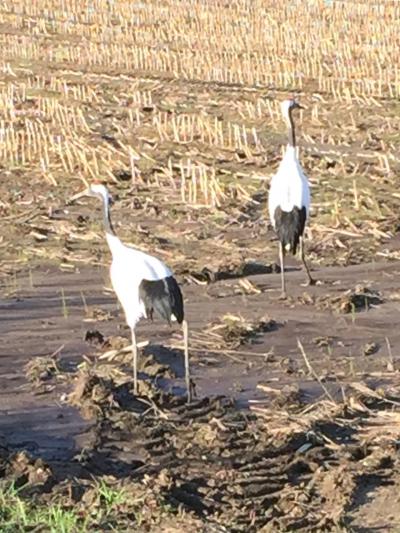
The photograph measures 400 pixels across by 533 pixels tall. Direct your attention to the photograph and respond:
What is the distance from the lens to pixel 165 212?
14.4 m

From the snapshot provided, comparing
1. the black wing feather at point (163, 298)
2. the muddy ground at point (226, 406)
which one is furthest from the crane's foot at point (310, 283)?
the black wing feather at point (163, 298)

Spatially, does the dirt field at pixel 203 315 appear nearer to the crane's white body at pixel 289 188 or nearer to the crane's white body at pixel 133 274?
the crane's white body at pixel 133 274

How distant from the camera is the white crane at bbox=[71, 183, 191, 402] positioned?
324 inches

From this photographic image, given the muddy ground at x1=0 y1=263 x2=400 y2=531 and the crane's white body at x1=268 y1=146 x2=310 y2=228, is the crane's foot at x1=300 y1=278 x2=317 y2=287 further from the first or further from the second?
the crane's white body at x1=268 y1=146 x2=310 y2=228

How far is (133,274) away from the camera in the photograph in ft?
27.8

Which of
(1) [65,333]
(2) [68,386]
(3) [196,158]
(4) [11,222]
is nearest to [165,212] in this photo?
(4) [11,222]

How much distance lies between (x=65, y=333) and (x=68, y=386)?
144 cm

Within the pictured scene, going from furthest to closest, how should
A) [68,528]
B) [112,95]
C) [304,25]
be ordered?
[304,25] < [112,95] < [68,528]

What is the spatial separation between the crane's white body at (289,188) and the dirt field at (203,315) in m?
0.76

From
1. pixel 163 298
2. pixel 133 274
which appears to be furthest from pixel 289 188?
pixel 163 298

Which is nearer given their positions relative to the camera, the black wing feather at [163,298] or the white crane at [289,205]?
the black wing feather at [163,298]

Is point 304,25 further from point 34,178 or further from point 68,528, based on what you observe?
point 68,528

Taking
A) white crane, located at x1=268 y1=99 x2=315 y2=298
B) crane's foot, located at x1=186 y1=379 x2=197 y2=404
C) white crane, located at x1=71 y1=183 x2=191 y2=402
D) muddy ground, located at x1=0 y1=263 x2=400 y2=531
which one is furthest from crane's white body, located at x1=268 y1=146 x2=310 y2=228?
crane's foot, located at x1=186 y1=379 x2=197 y2=404

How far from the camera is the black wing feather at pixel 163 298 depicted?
8198mm
